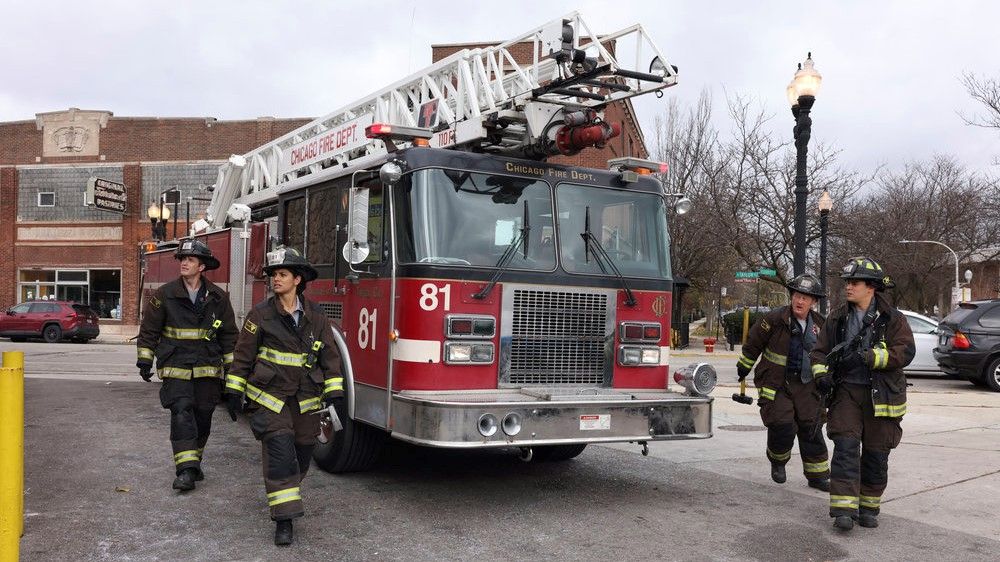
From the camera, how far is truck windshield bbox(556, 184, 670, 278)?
6.57 m

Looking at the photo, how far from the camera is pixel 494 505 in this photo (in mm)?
6160

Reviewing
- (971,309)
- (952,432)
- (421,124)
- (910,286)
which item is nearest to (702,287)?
(910,286)

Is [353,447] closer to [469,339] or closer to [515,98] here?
[469,339]

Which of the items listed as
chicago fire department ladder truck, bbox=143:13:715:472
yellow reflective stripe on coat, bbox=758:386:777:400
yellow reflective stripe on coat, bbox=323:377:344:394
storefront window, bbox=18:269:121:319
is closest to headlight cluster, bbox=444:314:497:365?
chicago fire department ladder truck, bbox=143:13:715:472

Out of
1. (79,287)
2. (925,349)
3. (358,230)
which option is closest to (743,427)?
(358,230)

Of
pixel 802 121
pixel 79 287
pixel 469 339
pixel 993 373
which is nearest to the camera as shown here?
pixel 469 339

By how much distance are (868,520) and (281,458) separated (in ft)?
12.4

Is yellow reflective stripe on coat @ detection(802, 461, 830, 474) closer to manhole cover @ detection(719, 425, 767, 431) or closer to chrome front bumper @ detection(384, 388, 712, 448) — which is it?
chrome front bumper @ detection(384, 388, 712, 448)

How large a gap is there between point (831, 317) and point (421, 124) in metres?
4.02

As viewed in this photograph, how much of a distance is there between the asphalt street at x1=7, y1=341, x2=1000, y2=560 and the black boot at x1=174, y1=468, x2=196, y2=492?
0.28 feet

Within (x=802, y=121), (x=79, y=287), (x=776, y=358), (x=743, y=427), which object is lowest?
(x=743, y=427)

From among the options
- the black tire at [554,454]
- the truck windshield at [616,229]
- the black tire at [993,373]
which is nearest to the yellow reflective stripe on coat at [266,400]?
the truck windshield at [616,229]

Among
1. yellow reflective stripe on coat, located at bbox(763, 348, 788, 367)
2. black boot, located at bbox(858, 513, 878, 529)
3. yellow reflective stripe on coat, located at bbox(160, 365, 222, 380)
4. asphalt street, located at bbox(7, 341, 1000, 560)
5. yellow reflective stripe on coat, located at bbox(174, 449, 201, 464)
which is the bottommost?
asphalt street, located at bbox(7, 341, 1000, 560)

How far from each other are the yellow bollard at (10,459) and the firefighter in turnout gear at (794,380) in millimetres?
5083
